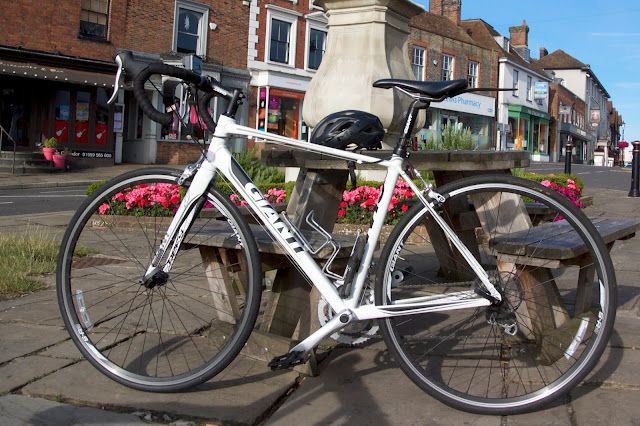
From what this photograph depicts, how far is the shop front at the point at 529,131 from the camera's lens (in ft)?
145

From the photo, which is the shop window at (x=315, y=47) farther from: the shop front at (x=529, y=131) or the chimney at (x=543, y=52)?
the chimney at (x=543, y=52)

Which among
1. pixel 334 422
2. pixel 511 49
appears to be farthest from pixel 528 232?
pixel 511 49

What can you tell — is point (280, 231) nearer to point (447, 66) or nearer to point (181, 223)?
point (181, 223)

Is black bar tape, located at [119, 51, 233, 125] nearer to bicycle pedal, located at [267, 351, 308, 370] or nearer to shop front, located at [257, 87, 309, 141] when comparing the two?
bicycle pedal, located at [267, 351, 308, 370]

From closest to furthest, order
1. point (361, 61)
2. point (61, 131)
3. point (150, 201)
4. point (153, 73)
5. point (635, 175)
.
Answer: point (153, 73) → point (361, 61) → point (150, 201) → point (635, 175) → point (61, 131)

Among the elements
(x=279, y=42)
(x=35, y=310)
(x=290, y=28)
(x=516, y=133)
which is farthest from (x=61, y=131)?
(x=516, y=133)

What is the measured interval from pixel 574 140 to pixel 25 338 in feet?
217

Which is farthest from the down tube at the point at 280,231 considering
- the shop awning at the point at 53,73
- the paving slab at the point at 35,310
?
the shop awning at the point at 53,73

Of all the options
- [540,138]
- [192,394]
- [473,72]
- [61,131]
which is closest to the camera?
[192,394]

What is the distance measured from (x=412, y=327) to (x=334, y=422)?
49.0 inches

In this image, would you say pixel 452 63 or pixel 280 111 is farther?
pixel 452 63

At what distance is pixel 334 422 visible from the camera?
2354 mm

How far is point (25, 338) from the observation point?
130 inches

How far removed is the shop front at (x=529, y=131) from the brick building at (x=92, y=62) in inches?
980
